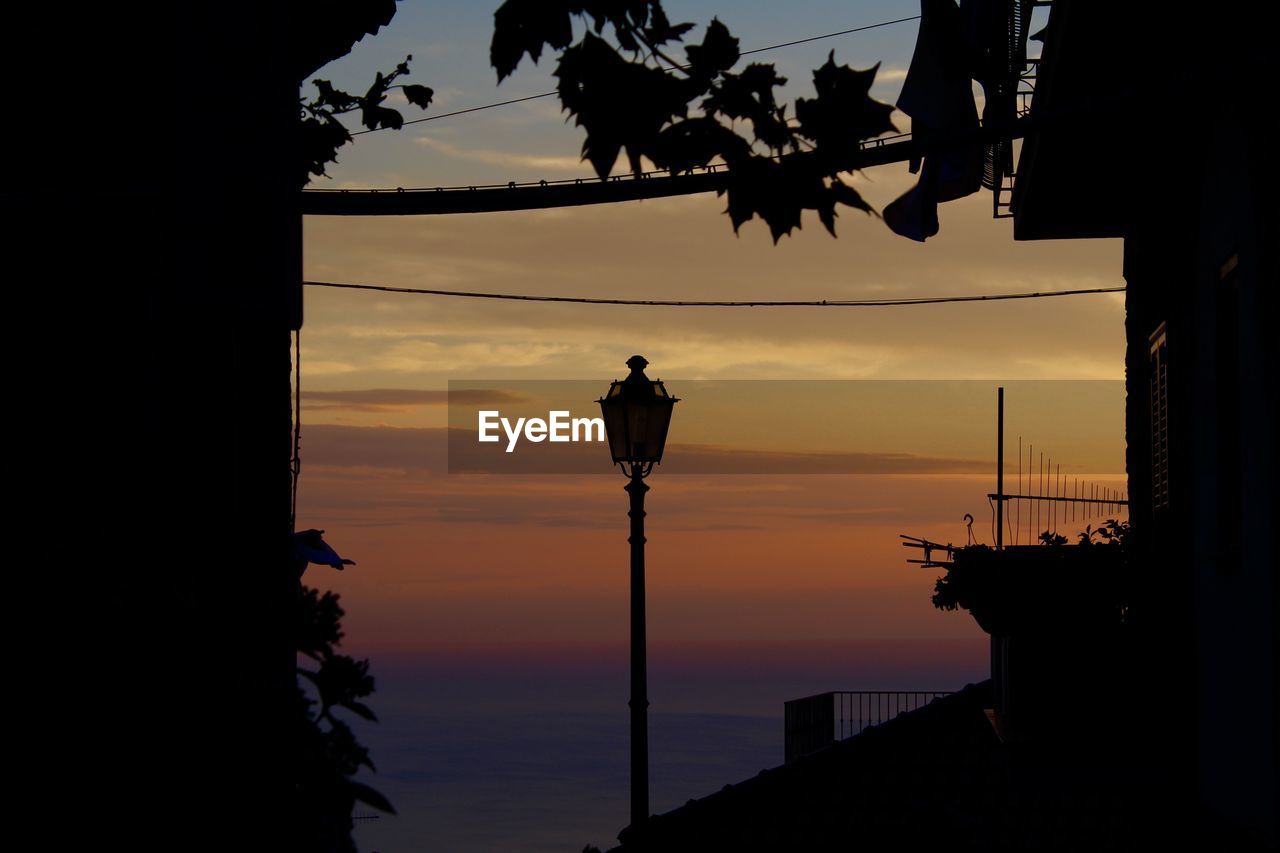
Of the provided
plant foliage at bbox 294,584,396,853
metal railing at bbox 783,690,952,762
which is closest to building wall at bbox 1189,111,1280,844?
plant foliage at bbox 294,584,396,853

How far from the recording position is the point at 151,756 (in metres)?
3.25

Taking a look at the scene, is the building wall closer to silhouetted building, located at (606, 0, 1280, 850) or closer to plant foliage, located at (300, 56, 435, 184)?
silhouetted building, located at (606, 0, 1280, 850)

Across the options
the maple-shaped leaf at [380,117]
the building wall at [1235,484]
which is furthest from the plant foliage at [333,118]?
the building wall at [1235,484]

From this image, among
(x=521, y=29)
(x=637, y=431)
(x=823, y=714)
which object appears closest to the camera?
(x=521, y=29)

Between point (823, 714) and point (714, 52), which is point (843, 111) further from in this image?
point (823, 714)

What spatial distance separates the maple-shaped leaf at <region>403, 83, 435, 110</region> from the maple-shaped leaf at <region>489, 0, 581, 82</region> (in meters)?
4.23

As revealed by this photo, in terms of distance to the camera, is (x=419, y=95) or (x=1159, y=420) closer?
(x=419, y=95)

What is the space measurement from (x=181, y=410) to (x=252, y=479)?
3.27 ft

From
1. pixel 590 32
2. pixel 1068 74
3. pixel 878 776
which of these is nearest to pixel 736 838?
pixel 878 776

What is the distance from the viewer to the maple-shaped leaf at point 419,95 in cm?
868

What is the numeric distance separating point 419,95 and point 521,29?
4347 mm

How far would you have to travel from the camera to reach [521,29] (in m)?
4.56

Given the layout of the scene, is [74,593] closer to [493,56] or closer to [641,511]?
[493,56]

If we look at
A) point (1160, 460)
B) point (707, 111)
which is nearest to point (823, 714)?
point (1160, 460)
